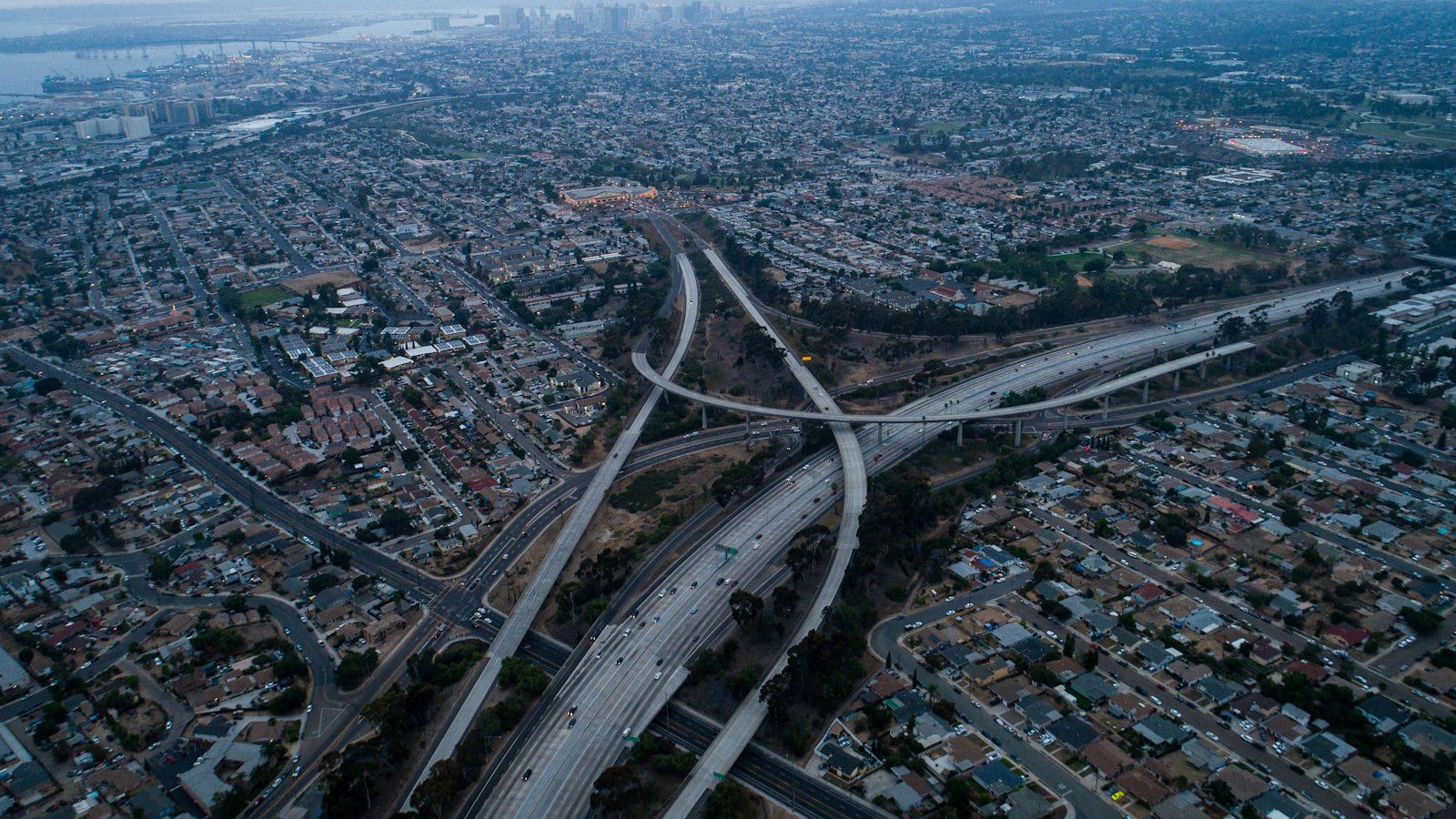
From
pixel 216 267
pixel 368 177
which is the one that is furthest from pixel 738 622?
pixel 368 177

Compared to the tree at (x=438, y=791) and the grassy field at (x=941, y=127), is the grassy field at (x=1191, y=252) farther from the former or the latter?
the tree at (x=438, y=791)

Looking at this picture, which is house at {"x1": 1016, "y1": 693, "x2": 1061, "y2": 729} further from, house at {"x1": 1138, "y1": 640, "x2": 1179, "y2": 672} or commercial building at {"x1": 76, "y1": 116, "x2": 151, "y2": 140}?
commercial building at {"x1": 76, "y1": 116, "x2": 151, "y2": 140}

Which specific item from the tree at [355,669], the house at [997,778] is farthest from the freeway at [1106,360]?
the tree at [355,669]

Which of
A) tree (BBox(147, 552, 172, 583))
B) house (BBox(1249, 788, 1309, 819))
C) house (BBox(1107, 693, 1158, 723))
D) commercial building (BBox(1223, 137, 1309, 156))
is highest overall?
commercial building (BBox(1223, 137, 1309, 156))

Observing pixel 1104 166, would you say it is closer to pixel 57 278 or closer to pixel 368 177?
pixel 368 177

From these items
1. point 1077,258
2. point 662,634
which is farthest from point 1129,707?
point 1077,258

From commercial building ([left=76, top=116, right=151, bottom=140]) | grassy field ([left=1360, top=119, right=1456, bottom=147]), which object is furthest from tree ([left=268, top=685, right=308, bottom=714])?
commercial building ([left=76, top=116, right=151, bottom=140])
